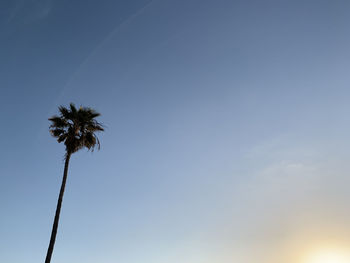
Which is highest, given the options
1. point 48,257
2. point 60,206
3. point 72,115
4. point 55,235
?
point 72,115

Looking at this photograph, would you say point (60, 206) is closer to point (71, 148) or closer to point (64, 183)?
point (64, 183)

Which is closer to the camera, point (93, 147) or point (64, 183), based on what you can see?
point (64, 183)

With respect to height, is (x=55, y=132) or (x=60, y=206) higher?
(x=55, y=132)

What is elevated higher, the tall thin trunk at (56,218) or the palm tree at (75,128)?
the palm tree at (75,128)

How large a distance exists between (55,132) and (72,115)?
2.63 meters

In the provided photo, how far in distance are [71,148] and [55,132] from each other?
107 inches

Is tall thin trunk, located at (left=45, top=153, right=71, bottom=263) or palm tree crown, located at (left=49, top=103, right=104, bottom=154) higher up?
palm tree crown, located at (left=49, top=103, right=104, bottom=154)

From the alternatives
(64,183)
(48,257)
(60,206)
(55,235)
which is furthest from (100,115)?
(48,257)

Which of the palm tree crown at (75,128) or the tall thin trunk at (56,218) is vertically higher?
the palm tree crown at (75,128)

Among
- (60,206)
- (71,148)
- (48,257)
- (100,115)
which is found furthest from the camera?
(100,115)

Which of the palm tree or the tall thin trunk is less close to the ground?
the palm tree

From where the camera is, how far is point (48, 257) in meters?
19.0

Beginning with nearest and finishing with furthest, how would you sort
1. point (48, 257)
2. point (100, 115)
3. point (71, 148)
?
point (48, 257)
point (71, 148)
point (100, 115)

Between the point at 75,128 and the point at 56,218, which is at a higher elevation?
the point at 75,128
